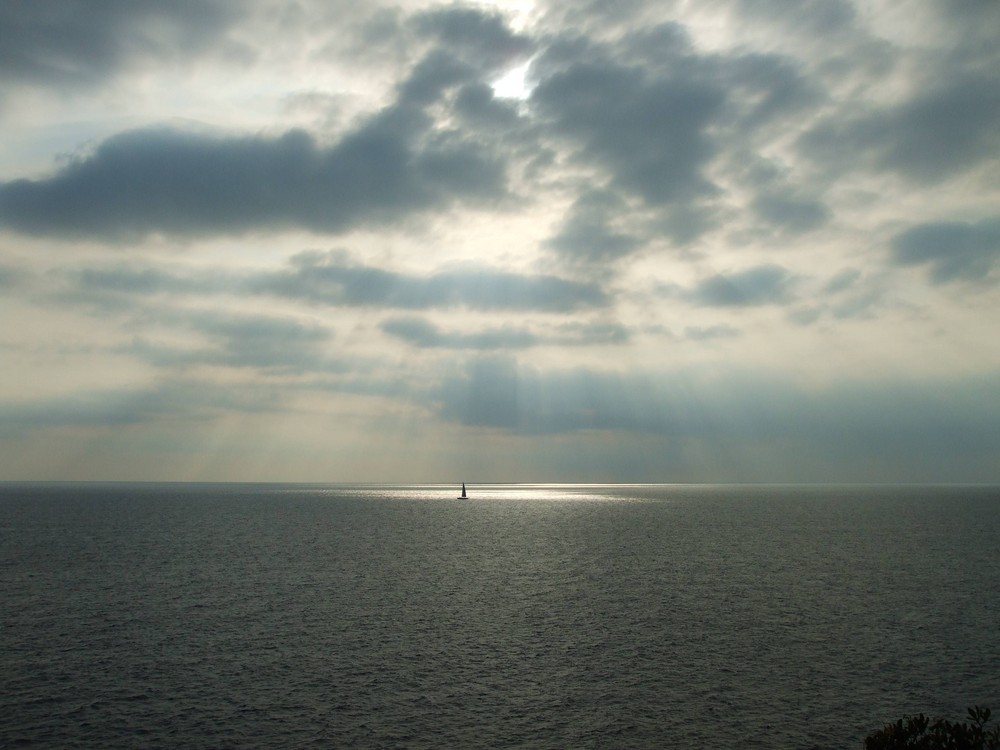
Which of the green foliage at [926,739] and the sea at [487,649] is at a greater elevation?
the green foliage at [926,739]

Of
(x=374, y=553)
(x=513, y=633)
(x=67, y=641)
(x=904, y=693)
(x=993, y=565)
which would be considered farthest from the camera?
(x=374, y=553)

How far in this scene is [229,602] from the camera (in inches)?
2699

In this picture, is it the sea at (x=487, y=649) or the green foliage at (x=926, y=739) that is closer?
the green foliage at (x=926, y=739)

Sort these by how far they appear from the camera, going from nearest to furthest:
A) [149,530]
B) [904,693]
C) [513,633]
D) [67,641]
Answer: [904,693] → [67,641] → [513,633] → [149,530]

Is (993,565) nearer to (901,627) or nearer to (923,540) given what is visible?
(923,540)

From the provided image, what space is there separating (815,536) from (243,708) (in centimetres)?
13430

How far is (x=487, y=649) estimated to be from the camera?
1981 inches

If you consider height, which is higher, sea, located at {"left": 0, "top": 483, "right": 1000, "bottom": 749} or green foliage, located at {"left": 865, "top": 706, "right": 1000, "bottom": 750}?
green foliage, located at {"left": 865, "top": 706, "right": 1000, "bottom": 750}

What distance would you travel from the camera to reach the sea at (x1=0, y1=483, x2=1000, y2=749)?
35.5 meters

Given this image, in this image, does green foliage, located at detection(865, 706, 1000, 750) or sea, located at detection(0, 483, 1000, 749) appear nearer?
green foliage, located at detection(865, 706, 1000, 750)

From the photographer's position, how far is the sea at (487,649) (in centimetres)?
3553

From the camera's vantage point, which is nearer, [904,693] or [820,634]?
[904,693]

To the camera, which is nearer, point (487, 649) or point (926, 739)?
point (926, 739)

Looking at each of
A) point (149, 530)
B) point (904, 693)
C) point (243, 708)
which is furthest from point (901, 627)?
point (149, 530)
